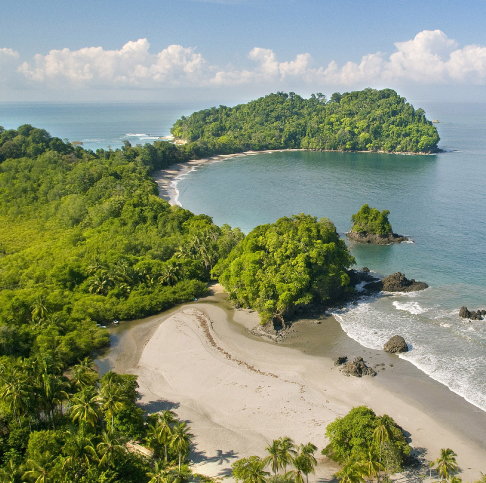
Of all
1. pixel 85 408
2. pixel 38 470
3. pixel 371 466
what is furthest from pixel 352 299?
pixel 38 470

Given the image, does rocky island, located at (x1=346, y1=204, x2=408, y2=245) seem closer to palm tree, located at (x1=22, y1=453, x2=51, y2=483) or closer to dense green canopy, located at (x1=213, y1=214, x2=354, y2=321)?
dense green canopy, located at (x1=213, y1=214, x2=354, y2=321)

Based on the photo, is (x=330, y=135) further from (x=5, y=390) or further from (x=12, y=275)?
(x=5, y=390)

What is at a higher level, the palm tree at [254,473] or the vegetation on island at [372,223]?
the vegetation on island at [372,223]

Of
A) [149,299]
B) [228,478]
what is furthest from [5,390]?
[149,299]

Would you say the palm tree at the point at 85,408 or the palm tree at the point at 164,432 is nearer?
the palm tree at the point at 164,432

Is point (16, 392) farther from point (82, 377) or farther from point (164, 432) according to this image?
point (164, 432)

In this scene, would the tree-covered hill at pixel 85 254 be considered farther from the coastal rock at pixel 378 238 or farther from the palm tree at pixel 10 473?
the coastal rock at pixel 378 238

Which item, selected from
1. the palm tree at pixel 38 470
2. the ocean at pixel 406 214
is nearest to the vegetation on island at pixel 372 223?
the ocean at pixel 406 214
